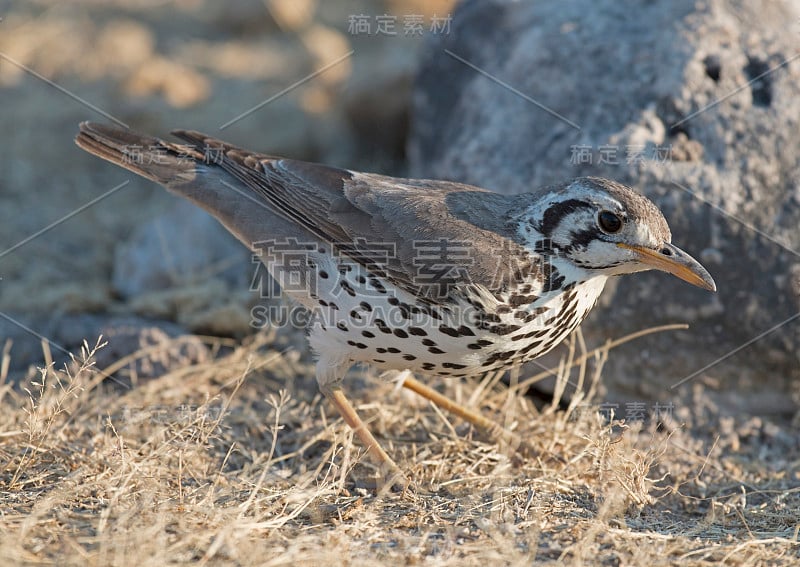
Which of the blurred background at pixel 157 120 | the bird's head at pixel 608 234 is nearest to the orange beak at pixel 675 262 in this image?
the bird's head at pixel 608 234

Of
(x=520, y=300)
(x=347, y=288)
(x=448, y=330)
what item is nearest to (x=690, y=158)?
(x=520, y=300)

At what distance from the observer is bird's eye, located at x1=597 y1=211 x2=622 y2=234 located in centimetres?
478

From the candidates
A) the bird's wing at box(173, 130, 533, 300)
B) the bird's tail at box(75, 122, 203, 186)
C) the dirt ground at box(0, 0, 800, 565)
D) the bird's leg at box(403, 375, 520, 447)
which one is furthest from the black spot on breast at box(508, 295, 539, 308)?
the bird's tail at box(75, 122, 203, 186)

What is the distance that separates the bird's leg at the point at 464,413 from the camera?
579 centimetres

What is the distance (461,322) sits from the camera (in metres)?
4.74

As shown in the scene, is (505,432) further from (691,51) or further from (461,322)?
(691,51)

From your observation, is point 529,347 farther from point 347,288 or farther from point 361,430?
point 361,430

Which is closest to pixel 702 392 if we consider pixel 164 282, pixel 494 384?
pixel 494 384

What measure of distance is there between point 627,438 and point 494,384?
105cm

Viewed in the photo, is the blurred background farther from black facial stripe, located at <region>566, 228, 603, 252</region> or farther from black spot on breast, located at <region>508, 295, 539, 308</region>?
black facial stripe, located at <region>566, 228, 603, 252</region>

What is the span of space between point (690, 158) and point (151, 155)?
3838 millimetres

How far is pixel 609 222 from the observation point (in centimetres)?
480

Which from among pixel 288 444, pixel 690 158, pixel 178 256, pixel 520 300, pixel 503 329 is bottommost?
pixel 288 444

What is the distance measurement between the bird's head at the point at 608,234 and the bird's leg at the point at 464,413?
4.74 feet
